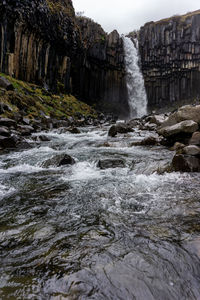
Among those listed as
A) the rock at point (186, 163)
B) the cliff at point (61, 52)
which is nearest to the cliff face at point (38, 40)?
the cliff at point (61, 52)

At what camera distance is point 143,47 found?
178 ft

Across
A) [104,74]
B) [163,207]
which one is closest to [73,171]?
[163,207]

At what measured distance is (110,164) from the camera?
23.2 ft

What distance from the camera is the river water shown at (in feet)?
6.36

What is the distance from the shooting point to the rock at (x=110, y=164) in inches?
274

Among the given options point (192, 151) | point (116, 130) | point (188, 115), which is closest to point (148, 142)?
point (188, 115)

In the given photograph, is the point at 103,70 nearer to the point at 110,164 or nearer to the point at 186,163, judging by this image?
the point at 110,164

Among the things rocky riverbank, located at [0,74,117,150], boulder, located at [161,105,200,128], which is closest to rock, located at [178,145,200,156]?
boulder, located at [161,105,200,128]

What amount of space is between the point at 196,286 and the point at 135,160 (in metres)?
5.76

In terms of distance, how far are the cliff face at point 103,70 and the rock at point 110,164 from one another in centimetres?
4336

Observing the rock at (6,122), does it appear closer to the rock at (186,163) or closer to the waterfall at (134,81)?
the rock at (186,163)

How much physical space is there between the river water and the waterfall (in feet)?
162

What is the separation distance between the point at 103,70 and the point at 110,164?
49.2 metres

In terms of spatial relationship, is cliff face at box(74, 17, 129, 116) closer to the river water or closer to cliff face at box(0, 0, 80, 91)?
cliff face at box(0, 0, 80, 91)
